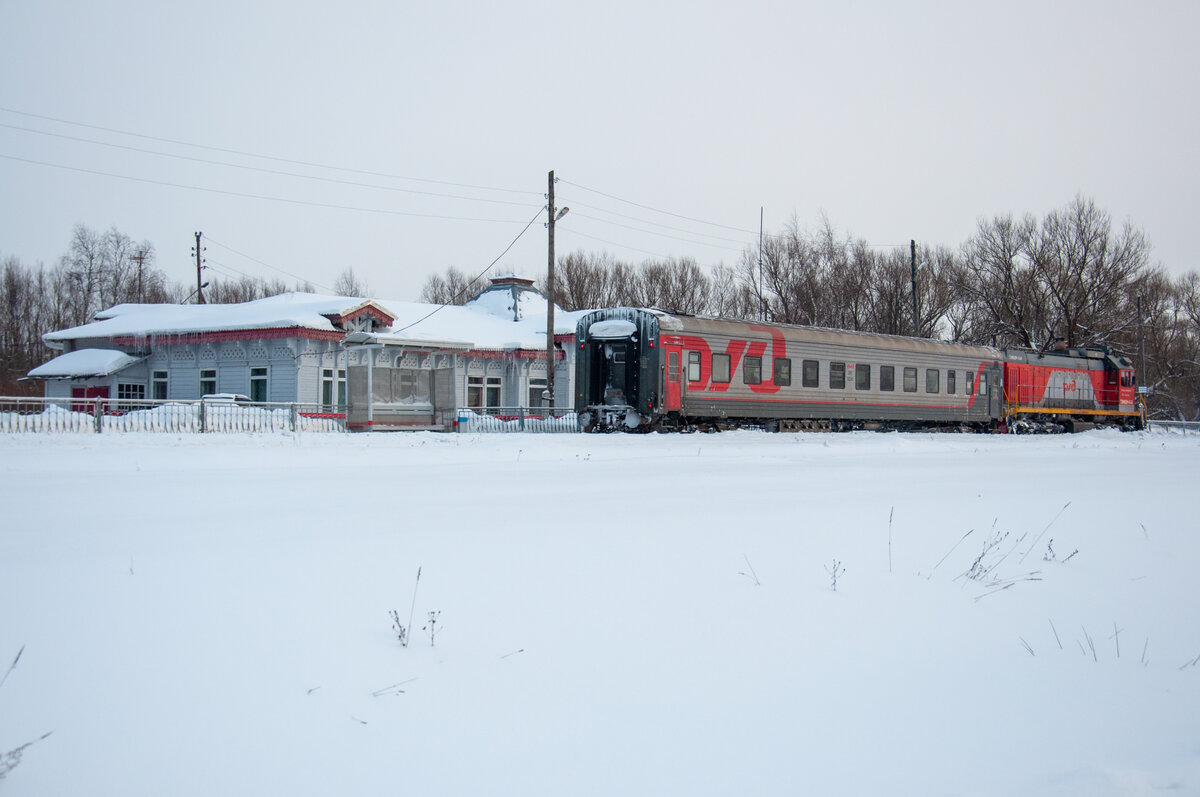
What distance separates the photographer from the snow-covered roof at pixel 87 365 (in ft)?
108

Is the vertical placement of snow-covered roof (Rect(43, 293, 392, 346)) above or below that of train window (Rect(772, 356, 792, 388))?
above

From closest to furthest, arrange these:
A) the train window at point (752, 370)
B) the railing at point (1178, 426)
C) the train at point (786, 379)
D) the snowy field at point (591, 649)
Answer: the snowy field at point (591, 649), the train at point (786, 379), the train window at point (752, 370), the railing at point (1178, 426)

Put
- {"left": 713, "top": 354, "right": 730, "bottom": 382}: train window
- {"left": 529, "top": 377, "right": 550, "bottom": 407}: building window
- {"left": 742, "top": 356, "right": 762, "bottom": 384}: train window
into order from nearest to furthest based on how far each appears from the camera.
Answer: {"left": 713, "top": 354, "right": 730, "bottom": 382}: train window → {"left": 742, "top": 356, "right": 762, "bottom": 384}: train window → {"left": 529, "top": 377, "right": 550, "bottom": 407}: building window

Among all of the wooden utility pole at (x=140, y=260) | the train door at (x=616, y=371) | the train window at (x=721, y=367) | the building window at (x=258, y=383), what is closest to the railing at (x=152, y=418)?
the train door at (x=616, y=371)

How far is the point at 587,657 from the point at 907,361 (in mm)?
26211

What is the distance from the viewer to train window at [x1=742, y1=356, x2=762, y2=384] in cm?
2430

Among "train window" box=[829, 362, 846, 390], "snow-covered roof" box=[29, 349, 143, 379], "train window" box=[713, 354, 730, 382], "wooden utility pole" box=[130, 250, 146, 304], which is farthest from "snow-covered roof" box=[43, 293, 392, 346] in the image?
"wooden utility pole" box=[130, 250, 146, 304]

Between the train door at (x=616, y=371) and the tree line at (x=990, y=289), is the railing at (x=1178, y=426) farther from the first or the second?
the train door at (x=616, y=371)

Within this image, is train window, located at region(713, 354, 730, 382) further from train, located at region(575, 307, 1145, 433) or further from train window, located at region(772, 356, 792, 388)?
train window, located at region(772, 356, 792, 388)

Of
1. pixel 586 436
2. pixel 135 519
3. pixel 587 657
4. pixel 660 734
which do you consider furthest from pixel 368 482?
pixel 586 436

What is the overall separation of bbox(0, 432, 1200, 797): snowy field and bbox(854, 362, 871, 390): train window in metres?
17.7

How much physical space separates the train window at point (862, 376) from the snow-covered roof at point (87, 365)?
26.7m

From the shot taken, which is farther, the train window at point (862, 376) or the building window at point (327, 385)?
the building window at point (327, 385)

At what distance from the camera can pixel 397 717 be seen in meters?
4.03
